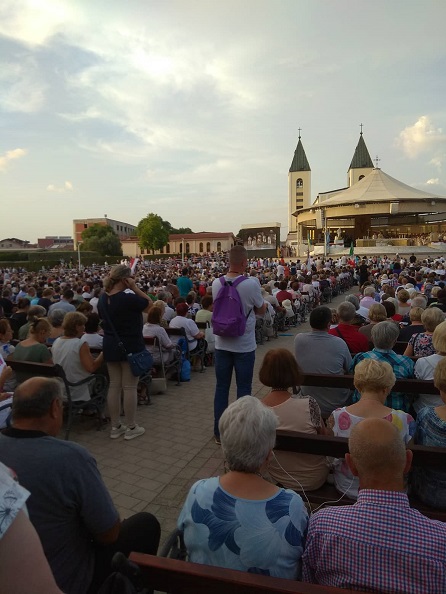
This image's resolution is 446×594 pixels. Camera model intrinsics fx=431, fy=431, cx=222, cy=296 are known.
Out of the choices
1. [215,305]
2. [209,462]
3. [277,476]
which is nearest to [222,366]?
[215,305]

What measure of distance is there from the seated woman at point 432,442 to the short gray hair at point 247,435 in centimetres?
137

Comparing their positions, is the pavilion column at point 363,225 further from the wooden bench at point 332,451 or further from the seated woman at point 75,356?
the wooden bench at point 332,451

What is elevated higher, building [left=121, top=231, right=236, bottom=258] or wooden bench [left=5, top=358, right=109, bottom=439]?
building [left=121, top=231, right=236, bottom=258]

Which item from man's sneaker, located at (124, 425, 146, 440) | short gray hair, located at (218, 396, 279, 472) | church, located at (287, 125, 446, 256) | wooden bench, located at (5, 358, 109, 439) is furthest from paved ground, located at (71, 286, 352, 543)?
church, located at (287, 125, 446, 256)

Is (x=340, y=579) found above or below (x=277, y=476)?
above

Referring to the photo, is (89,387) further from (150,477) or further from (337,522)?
(337,522)

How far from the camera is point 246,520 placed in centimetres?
181

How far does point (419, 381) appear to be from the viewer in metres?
3.87

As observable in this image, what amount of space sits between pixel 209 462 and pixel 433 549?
313 cm

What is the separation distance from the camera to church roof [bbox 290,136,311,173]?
9075 centimetres

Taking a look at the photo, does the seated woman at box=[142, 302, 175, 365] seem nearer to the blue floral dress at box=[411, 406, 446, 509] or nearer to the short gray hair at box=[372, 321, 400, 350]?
the short gray hair at box=[372, 321, 400, 350]

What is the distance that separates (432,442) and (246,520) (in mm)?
1706

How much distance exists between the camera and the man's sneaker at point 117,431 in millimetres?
5177

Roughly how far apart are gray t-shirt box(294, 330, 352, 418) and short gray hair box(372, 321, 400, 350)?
0.44 meters
